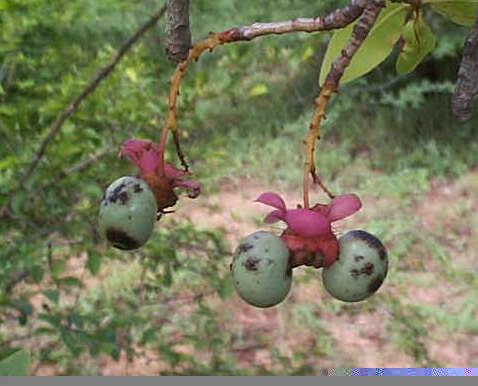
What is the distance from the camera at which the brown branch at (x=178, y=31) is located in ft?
2.34

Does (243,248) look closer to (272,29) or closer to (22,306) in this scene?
(272,29)

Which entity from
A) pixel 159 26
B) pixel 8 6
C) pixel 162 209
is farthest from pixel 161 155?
pixel 159 26

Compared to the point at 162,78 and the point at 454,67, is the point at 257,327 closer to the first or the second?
the point at 162,78

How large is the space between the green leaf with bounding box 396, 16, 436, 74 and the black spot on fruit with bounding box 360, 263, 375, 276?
0.31 m

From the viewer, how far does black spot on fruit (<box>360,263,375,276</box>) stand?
0.83 m

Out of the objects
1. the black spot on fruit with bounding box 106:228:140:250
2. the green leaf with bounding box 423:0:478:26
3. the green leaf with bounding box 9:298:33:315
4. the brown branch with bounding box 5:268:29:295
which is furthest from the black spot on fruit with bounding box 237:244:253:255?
the brown branch with bounding box 5:268:29:295

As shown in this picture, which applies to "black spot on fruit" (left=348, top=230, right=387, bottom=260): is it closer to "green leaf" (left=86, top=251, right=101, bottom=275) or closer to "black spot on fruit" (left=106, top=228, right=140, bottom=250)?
"black spot on fruit" (left=106, top=228, right=140, bottom=250)

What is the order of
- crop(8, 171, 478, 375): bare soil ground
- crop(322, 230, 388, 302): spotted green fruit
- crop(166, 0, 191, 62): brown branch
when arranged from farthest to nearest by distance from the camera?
crop(8, 171, 478, 375): bare soil ground
crop(322, 230, 388, 302): spotted green fruit
crop(166, 0, 191, 62): brown branch

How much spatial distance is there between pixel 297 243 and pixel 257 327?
3.52 m

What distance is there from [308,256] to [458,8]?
1.09 ft

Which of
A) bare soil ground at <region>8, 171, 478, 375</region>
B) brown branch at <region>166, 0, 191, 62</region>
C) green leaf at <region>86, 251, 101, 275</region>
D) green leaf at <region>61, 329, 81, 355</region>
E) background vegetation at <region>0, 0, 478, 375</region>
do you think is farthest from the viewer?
bare soil ground at <region>8, 171, 478, 375</region>

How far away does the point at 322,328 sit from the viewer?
4.14m

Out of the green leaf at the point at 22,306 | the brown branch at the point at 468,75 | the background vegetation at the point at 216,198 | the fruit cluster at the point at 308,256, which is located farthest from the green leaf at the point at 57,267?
the brown branch at the point at 468,75

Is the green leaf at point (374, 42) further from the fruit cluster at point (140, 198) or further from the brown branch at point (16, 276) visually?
the brown branch at point (16, 276)
